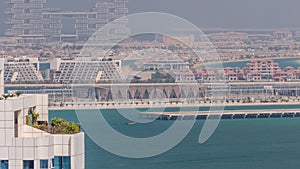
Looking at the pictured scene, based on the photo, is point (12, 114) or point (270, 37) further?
point (270, 37)

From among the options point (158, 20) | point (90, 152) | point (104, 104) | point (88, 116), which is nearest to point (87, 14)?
point (158, 20)

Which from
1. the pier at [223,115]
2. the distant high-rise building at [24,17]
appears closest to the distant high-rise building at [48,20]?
the distant high-rise building at [24,17]

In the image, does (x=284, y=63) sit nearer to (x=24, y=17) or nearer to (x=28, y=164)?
(x=24, y=17)

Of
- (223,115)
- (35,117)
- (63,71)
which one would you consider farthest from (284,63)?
(35,117)

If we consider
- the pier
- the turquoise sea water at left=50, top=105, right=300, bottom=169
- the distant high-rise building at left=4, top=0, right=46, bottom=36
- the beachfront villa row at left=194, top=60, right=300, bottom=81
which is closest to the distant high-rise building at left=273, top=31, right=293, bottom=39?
the distant high-rise building at left=4, top=0, right=46, bottom=36

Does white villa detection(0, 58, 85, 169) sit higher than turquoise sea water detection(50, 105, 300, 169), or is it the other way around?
white villa detection(0, 58, 85, 169)

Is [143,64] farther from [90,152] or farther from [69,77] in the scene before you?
[90,152]

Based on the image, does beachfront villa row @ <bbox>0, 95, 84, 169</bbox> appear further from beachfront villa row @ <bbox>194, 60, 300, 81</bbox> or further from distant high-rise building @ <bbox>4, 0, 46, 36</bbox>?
distant high-rise building @ <bbox>4, 0, 46, 36</bbox>
